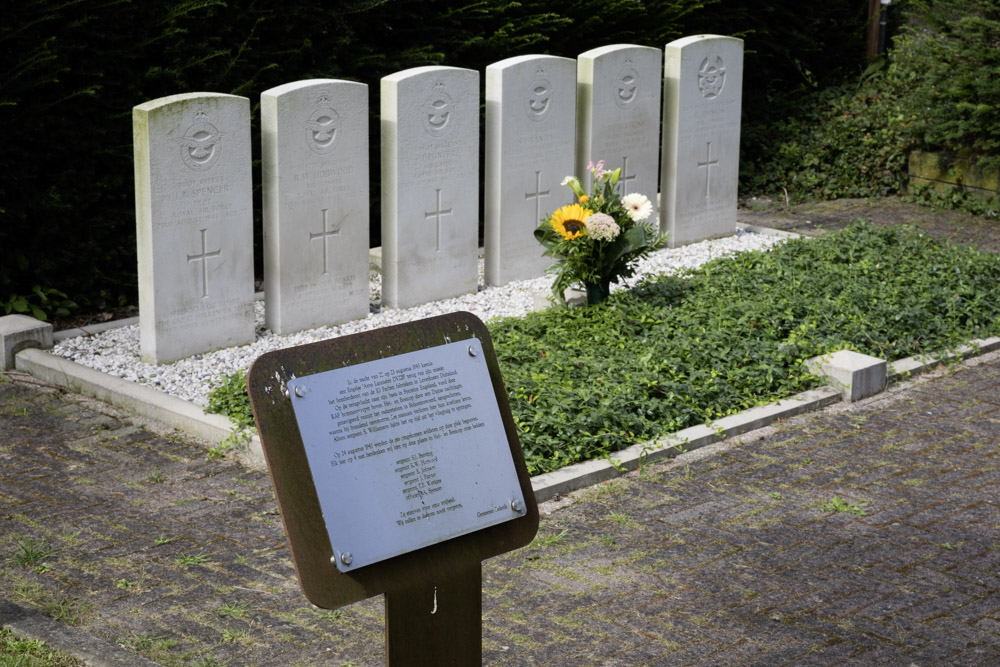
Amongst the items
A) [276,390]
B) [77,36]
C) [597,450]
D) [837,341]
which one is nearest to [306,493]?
[276,390]

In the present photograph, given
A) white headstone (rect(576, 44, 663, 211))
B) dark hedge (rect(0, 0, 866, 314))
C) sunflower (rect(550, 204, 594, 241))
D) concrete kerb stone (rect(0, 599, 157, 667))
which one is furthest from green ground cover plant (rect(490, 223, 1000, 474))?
dark hedge (rect(0, 0, 866, 314))

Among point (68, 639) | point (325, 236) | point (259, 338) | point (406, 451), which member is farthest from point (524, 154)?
point (406, 451)

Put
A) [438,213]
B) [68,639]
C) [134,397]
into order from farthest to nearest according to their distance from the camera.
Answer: [438,213], [134,397], [68,639]

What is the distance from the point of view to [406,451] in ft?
9.78

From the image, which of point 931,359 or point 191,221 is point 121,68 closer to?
point 191,221

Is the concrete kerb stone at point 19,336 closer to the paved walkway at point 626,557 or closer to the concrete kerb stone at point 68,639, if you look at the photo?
the paved walkway at point 626,557

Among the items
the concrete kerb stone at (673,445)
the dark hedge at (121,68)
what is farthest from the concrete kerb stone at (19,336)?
the concrete kerb stone at (673,445)

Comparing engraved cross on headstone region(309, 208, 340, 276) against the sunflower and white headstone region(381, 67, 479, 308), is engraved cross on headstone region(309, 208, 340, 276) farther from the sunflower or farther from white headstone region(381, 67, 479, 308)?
the sunflower

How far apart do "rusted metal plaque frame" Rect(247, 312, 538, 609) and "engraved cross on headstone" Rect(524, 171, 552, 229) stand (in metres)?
5.44

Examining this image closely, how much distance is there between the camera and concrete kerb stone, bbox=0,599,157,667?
3.73 metres

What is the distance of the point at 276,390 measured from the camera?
2865 millimetres

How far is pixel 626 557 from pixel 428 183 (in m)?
3.89

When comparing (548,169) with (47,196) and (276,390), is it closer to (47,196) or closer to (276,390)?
(47,196)

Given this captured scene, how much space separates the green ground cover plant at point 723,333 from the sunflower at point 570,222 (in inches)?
18.4
